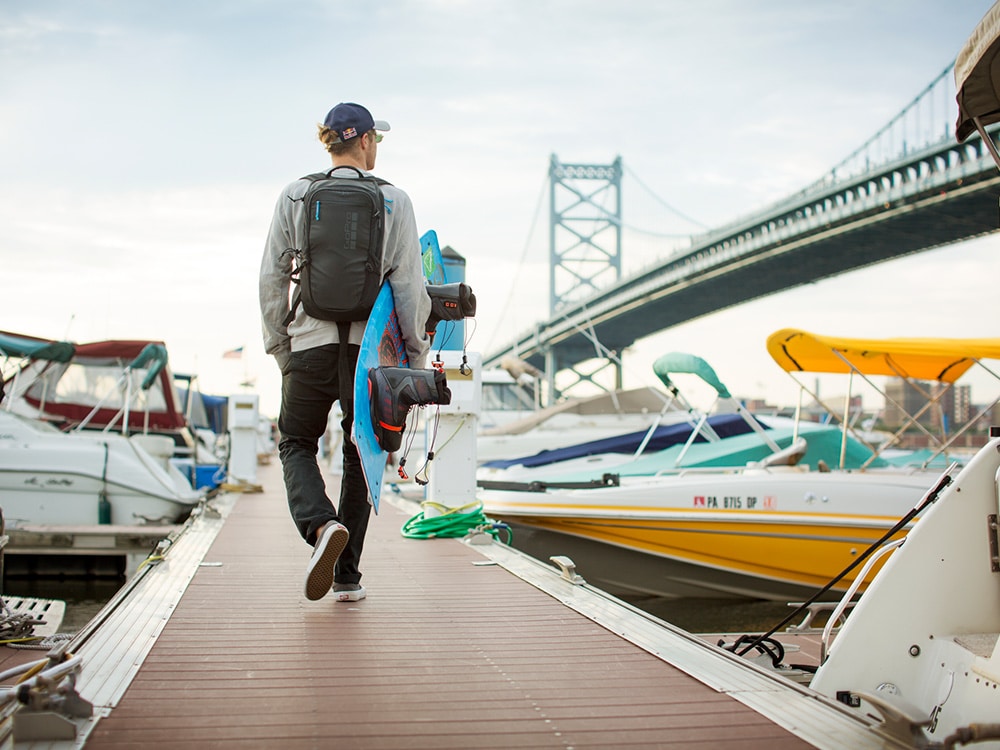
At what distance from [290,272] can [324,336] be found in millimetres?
248

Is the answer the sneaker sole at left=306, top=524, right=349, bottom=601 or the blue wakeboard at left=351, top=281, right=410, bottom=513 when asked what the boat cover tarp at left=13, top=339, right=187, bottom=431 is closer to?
the blue wakeboard at left=351, top=281, right=410, bottom=513

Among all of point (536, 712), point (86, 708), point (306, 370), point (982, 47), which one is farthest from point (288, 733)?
point (982, 47)

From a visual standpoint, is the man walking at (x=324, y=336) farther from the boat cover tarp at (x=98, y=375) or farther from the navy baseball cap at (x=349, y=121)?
the boat cover tarp at (x=98, y=375)

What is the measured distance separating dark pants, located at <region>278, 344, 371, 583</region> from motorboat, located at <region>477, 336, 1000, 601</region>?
3.48m

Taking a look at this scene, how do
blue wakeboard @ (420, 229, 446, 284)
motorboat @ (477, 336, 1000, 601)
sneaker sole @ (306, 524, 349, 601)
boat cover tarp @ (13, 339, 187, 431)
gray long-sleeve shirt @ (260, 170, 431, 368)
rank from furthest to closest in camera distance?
boat cover tarp @ (13, 339, 187, 431) → motorboat @ (477, 336, 1000, 601) → blue wakeboard @ (420, 229, 446, 284) → gray long-sleeve shirt @ (260, 170, 431, 368) → sneaker sole @ (306, 524, 349, 601)

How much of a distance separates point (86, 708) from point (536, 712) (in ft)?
2.66

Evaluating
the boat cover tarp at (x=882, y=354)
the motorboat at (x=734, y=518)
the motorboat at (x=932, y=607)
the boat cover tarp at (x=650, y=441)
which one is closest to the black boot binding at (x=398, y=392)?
the motorboat at (x=932, y=607)

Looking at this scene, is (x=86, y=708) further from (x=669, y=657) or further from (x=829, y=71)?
(x=829, y=71)

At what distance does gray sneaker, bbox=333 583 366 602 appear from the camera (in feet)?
9.62

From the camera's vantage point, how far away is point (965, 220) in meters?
22.2

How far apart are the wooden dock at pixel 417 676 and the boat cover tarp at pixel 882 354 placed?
158 inches

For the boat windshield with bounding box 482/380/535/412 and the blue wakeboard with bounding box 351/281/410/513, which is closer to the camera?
the blue wakeboard with bounding box 351/281/410/513

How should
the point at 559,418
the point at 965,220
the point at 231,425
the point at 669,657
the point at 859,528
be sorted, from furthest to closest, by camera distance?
the point at 965,220 → the point at 559,418 → the point at 231,425 → the point at 859,528 → the point at 669,657

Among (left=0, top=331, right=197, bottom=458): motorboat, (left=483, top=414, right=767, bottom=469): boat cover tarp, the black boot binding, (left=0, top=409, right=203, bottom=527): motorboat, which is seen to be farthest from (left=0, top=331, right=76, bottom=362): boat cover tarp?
the black boot binding
